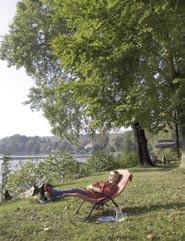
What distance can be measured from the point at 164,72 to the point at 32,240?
12.1 m

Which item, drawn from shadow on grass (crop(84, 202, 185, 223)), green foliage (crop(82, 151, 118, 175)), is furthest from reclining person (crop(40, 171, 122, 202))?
green foliage (crop(82, 151, 118, 175))

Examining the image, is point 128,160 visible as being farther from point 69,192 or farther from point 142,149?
point 69,192

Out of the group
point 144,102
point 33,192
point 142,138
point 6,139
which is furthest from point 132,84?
point 6,139

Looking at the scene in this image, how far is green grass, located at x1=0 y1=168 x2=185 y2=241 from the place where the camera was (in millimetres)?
8758

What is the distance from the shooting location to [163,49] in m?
18.5

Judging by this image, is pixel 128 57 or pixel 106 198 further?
pixel 128 57

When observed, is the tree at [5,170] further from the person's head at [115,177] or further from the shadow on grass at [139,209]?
the shadow on grass at [139,209]

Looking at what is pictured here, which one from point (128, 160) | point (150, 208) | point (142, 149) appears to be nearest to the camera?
point (150, 208)

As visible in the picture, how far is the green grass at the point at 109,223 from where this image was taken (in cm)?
876

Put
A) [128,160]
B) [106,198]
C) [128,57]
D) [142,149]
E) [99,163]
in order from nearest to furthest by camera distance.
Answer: [106,198], [128,57], [142,149], [99,163], [128,160]

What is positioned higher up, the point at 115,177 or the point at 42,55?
the point at 42,55

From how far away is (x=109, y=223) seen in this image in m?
9.88

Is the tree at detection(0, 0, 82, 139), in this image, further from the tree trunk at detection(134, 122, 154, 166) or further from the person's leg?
the person's leg

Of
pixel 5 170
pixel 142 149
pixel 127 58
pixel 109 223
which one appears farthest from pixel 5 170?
pixel 109 223
